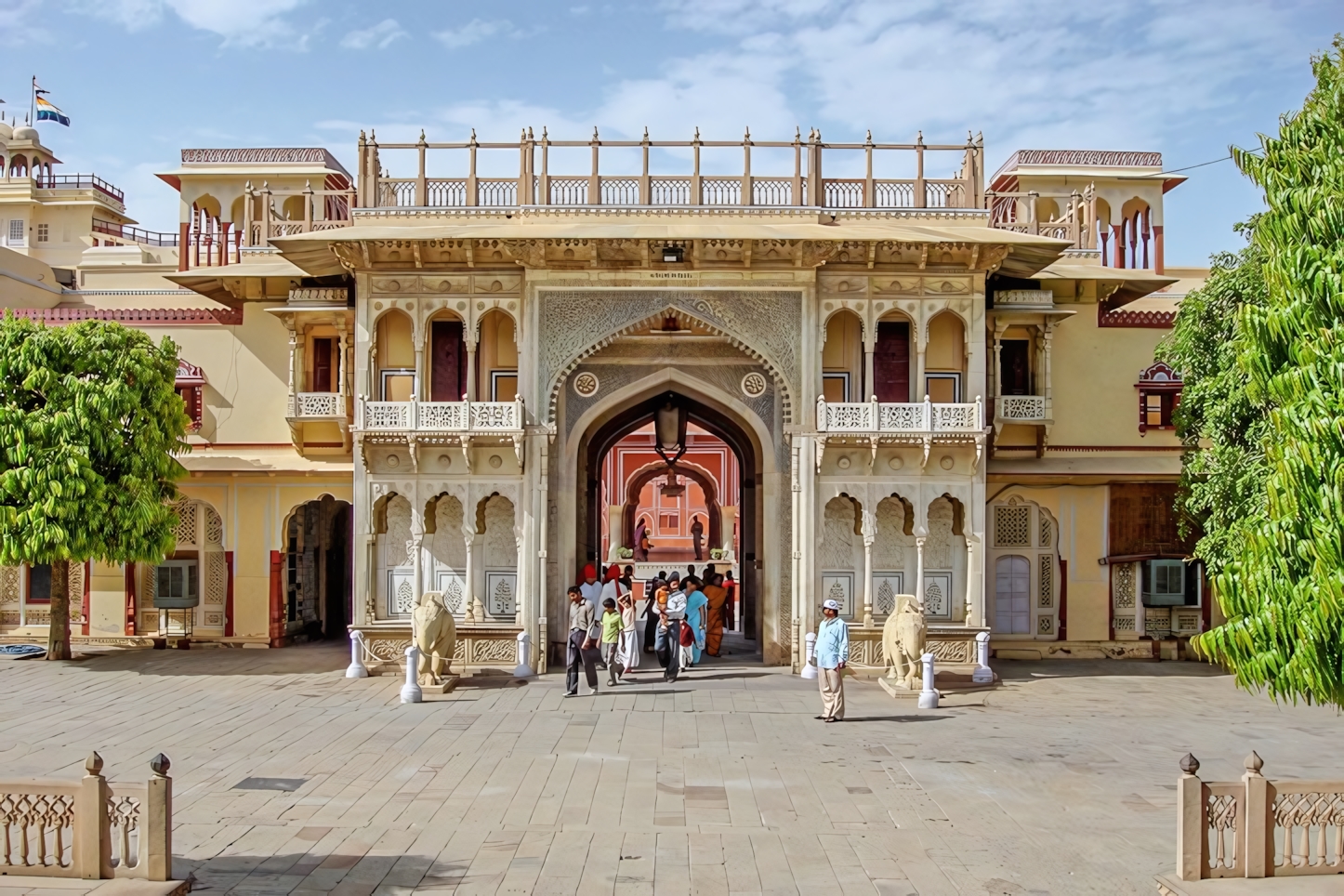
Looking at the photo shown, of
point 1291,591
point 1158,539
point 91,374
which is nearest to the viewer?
point 1291,591

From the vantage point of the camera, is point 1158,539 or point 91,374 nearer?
point 91,374

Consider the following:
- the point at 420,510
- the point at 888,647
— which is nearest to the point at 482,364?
the point at 420,510

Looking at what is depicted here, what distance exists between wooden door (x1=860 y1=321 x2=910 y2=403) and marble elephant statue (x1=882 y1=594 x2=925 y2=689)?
426 cm

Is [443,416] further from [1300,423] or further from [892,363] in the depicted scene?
[1300,423]

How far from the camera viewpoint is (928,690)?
52.7 feet

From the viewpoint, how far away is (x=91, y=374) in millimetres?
19156

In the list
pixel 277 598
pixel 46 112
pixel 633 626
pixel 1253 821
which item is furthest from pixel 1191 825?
pixel 46 112

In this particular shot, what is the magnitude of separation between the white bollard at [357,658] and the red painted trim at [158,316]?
7.18 metres

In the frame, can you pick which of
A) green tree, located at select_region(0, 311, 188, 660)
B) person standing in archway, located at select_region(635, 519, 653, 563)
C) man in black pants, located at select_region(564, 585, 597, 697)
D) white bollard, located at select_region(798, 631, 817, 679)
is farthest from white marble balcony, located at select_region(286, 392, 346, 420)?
person standing in archway, located at select_region(635, 519, 653, 563)

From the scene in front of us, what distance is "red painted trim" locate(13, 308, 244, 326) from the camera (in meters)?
22.3

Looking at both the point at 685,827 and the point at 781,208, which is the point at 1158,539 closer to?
the point at 781,208

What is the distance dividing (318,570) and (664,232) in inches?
462

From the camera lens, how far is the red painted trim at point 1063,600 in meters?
21.9

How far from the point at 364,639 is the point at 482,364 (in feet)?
16.3
